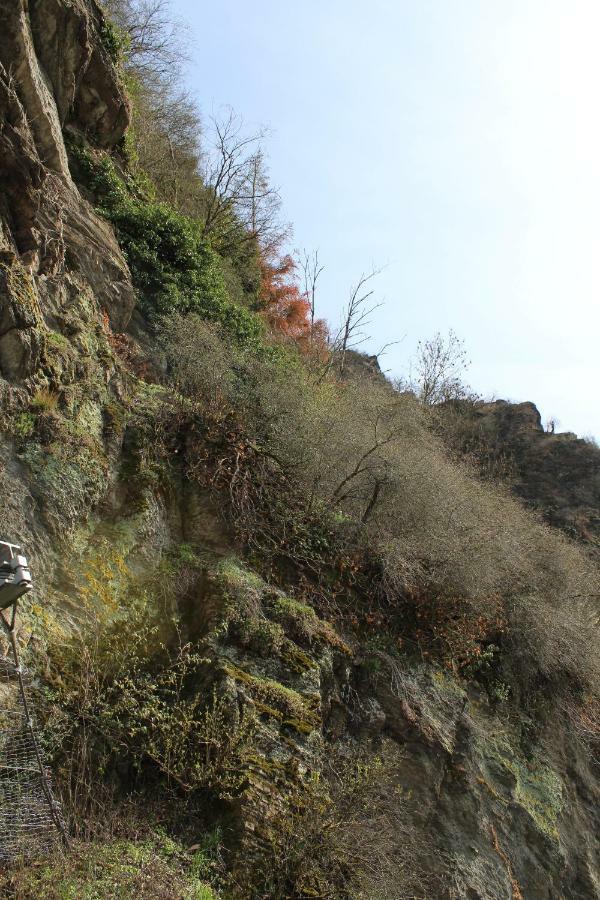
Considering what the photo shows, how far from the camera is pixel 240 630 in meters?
6.82

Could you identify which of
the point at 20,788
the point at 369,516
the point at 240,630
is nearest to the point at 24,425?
the point at 240,630

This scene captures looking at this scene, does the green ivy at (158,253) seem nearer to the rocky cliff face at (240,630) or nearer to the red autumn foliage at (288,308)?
the rocky cliff face at (240,630)

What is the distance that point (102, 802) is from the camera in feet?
17.3

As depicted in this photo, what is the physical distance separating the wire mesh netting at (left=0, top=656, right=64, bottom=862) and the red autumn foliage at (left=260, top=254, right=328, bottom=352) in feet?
53.0

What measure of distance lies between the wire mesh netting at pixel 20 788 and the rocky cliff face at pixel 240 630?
0.69 metres

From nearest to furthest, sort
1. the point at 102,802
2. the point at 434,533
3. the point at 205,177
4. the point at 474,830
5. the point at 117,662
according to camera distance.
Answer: the point at 102,802
the point at 117,662
the point at 474,830
the point at 434,533
the point at 205,177

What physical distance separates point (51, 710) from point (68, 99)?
9.97m

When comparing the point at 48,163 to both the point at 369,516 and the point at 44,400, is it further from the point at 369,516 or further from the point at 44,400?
the point at 369,516

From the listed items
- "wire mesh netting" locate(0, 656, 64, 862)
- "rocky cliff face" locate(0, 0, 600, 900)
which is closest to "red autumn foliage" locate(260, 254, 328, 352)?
"rocky cliff face" locate(0, 0, 600, 900)

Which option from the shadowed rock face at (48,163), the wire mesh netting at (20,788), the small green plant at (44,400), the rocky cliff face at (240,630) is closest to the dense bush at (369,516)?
the rocky cliff face at (240,630)

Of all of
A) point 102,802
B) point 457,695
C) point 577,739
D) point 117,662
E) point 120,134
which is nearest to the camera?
point 102,802

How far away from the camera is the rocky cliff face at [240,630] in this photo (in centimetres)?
623

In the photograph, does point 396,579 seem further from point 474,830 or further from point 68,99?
point 68,99

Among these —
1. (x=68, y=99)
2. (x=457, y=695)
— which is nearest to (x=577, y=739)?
(x=457, y=695)
